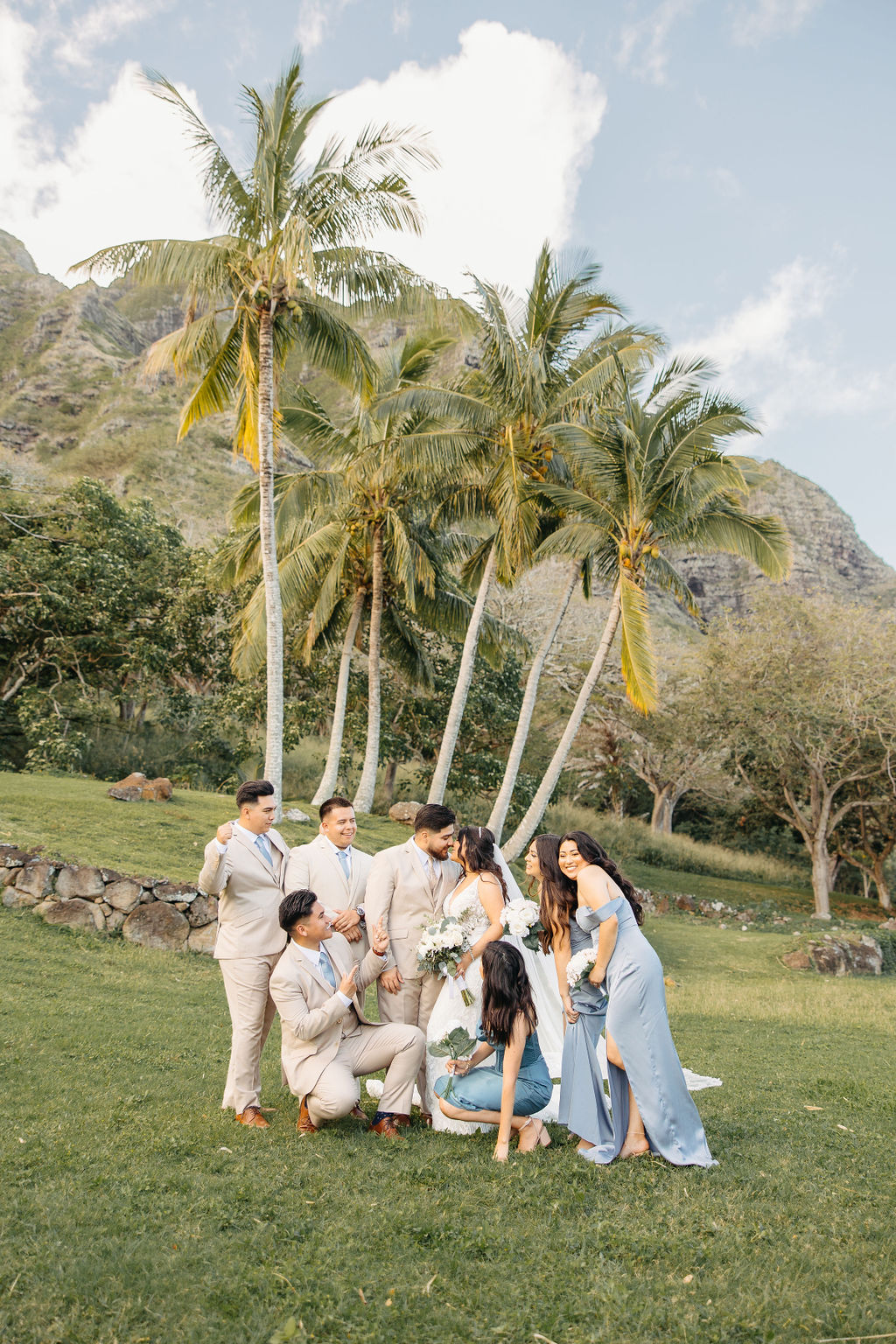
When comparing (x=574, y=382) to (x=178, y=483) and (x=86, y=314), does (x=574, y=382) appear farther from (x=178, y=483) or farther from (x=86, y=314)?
(x=86, y=314)

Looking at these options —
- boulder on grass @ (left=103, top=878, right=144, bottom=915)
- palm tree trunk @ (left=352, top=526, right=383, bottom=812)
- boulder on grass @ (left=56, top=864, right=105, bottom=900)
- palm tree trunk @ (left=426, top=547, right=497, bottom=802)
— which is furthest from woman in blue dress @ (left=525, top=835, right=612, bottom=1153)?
palm tree trunk @ (left=352, top=526, right=383, bottom=812)

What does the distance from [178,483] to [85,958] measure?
4500 cm

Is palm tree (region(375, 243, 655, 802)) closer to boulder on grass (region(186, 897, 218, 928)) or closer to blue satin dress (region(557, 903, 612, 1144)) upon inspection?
boulder on grass (region(186, 897, 218, 928))

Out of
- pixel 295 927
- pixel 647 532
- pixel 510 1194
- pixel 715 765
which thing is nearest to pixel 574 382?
pixel 647 532

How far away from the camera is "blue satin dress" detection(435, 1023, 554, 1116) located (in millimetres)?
5195

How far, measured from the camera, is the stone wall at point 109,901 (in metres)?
10.8

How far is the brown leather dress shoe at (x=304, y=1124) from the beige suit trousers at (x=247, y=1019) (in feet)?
0.96

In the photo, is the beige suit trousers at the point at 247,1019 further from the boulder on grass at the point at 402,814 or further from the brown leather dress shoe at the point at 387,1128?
the boulder on grass at the point at 402,814

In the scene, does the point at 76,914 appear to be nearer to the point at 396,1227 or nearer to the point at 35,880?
the point at 35,880

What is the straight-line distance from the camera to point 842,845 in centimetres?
3053

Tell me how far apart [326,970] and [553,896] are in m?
1.47

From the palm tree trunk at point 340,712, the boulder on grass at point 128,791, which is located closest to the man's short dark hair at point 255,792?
the boulder on grass at point 128,791

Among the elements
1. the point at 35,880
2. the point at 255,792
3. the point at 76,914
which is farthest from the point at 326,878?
the point at 35,880

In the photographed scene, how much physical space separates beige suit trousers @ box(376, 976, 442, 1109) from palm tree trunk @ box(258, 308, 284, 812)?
8699mm
